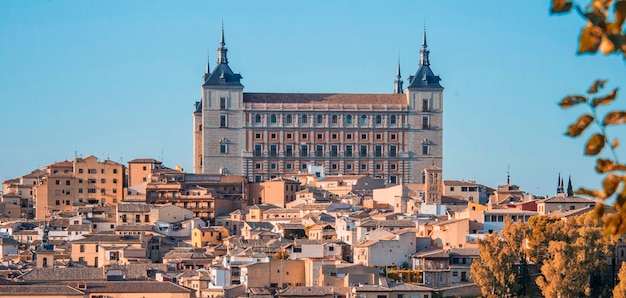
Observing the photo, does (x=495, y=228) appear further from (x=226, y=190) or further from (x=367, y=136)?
(x=367, y=136)

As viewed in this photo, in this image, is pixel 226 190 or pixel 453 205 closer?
pixel 453 205

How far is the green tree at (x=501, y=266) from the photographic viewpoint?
50500mm

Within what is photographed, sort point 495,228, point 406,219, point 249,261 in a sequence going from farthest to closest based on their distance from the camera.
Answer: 1. point 406,219
2. point 495,228
3. point 249,261

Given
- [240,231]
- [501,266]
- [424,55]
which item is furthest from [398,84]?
[501,266]

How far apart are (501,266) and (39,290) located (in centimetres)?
1749

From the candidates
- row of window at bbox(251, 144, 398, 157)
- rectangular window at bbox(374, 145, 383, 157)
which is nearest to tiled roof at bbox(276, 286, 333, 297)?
row of window at bbox(251, 144, 398, 157)

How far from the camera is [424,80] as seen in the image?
10006 cm

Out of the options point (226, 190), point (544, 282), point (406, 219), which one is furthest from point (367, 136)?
point (544, 282)

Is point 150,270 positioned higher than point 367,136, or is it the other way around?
point 367,136

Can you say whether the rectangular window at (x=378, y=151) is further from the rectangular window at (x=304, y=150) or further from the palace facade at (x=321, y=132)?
the rectangular window at (x=304, y=150)

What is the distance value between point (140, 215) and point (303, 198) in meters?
11.8

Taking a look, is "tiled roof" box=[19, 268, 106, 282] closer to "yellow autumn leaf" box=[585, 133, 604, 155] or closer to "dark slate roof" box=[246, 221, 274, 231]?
"dark slate roof" box=[246, 221, 274, 231]

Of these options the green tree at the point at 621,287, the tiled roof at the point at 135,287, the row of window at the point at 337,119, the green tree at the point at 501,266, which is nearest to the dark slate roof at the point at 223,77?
the row of window at the point at 337,119

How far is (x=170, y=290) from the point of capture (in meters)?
48.9
